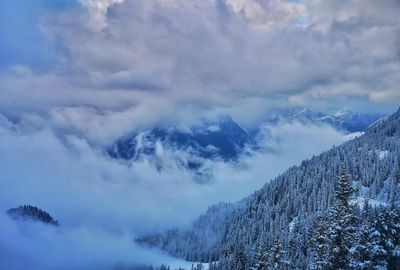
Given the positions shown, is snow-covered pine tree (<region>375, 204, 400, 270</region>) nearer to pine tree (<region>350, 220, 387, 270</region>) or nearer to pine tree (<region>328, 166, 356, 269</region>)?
pine tree (<region>350, 220, 387, 270</region>)

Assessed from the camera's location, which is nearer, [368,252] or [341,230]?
[341,230]

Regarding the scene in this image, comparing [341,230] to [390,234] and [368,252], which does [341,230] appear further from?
[390,234]

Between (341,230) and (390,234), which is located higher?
(390,234)

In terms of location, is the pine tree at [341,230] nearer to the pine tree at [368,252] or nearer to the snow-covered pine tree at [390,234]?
the pine tree at [368,252]

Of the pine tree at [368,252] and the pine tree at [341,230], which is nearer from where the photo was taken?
A: the pine tree at [341,230]

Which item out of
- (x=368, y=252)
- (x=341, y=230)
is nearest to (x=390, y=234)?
(x=368, y=252)

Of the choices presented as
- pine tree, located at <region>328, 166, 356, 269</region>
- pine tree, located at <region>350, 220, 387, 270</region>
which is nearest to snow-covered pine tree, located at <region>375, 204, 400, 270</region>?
pine tree, located at <region>350, 220, 387, 270</region>

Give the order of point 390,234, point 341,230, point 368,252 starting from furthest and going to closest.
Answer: point 390,234 < point 368,252 < point 341,230

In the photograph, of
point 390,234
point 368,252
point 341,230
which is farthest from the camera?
point 390,234

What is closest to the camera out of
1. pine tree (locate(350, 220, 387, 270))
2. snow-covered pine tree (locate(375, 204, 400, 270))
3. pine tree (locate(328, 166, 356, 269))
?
pine tree (locate(328, 166, 356, 269))

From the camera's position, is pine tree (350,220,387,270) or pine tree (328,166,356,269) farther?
pine tree (350,220,387,270)

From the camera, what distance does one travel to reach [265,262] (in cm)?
9119

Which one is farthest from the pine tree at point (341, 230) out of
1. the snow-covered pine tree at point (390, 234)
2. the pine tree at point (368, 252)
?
the snow-covered pine tree at point (390, 234)

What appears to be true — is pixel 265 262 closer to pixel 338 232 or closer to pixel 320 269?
pixel 320 269
